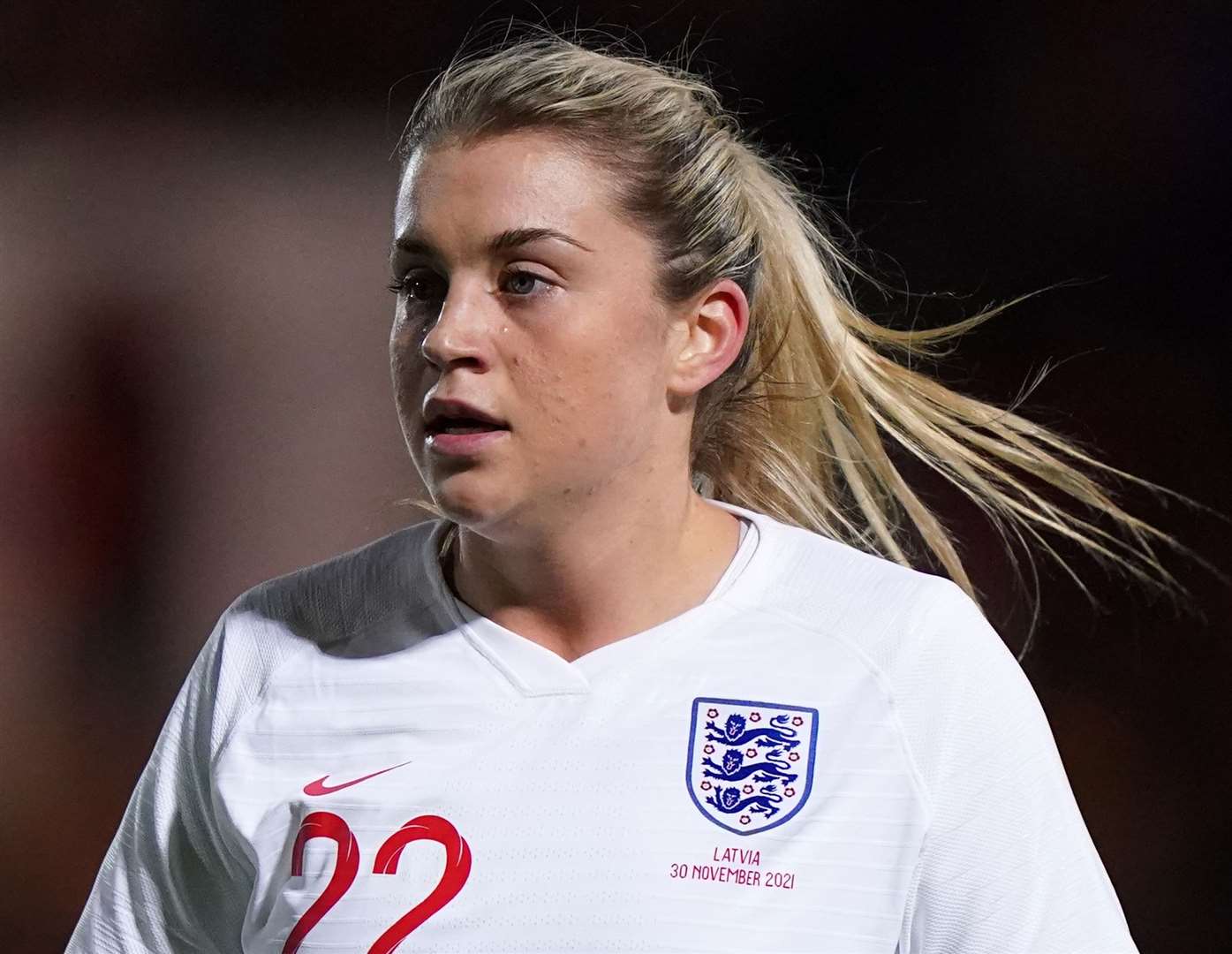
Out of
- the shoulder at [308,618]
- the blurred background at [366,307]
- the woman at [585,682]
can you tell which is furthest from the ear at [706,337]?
the blurred background at [366,307]

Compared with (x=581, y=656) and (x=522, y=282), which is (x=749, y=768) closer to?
(x=581, y=656)

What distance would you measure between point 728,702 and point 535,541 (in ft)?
0.71

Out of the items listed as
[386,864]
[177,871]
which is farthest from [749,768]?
[177,871]

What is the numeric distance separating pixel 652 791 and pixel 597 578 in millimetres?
206

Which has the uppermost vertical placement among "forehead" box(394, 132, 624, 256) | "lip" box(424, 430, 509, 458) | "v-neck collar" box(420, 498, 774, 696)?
"forehead" box(394, 132, 624, 256)

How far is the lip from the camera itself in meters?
1.31

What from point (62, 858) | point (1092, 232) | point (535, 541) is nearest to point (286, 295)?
point (62, 858)

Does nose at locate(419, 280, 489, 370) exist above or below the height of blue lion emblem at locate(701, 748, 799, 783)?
above

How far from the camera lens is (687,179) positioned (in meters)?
1.44

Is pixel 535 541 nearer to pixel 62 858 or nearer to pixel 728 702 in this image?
pixel 728 702

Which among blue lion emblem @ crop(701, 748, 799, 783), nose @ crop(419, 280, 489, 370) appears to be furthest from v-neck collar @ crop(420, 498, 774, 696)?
nose @ crop(419, 280, 489, 370)

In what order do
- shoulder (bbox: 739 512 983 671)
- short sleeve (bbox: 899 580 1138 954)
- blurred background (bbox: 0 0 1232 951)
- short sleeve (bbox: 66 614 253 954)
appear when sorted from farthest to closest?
blurred background (bbox: 0 0 1232 951) < short sleeve (bbox: 66 614 253 954) < shoulder (bbox: 739 512 983 671) < short sleeve (bbox: 899 580 1138 954)

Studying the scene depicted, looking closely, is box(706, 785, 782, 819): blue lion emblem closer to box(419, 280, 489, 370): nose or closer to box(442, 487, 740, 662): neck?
box(442, 487, 740, 662): neck

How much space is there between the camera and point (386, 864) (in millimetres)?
1313
